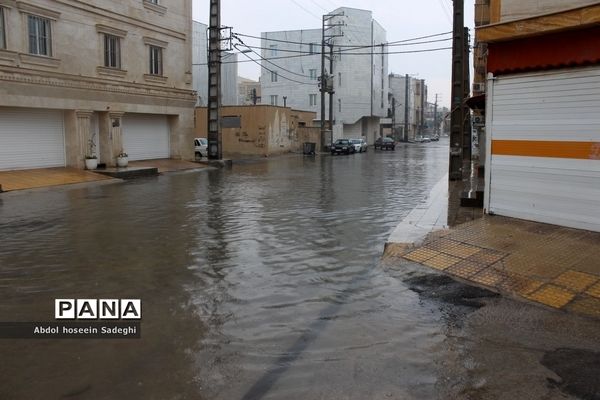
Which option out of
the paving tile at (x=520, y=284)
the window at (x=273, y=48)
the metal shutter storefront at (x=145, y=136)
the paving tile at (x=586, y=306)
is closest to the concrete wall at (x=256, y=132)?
the metal shutter storefront at (x=145, y=136)

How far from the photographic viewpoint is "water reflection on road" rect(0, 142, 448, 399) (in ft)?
13.8

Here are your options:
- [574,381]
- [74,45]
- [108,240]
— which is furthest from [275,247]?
[74,45]

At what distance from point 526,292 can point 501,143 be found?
4.25 meters

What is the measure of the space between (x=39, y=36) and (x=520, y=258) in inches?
859

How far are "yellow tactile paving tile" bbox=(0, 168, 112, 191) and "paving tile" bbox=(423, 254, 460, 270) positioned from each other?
1563 cm

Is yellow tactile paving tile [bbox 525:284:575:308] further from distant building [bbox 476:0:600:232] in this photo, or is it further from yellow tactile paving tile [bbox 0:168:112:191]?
yellow tactile paving tile [bbox 0:168:112:191]

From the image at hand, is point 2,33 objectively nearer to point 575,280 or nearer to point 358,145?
point 575,280

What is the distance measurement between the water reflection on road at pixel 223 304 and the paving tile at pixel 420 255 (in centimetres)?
53

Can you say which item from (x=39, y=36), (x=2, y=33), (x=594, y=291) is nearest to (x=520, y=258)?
(x=594, y=291)

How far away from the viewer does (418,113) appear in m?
133

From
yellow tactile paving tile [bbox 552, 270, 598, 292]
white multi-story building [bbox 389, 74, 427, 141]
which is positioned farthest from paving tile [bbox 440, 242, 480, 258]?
white multi-story building [bbox 389, 74, 427, 141]

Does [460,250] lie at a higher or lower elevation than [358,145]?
lower

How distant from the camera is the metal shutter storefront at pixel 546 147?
846 cm

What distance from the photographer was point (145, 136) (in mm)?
30781
